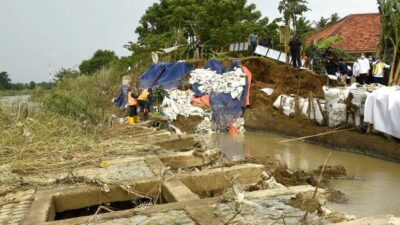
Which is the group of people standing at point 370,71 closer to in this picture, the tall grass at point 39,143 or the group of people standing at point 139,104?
the group of people standing at point 139,104

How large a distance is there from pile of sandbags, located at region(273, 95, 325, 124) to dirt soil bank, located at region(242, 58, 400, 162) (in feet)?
0.64

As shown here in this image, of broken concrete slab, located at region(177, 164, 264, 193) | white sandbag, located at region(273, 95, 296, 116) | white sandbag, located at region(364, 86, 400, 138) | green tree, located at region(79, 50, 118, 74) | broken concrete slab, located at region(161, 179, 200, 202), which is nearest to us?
broken concrete slab, located at region(161, 179, 200, 202)

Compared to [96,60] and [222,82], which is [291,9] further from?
[96,60]

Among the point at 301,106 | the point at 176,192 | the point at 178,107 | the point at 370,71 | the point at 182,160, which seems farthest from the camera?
the point at 178,107

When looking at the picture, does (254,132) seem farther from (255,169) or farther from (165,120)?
(255,169)

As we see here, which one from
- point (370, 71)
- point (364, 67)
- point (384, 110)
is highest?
point (364, 67)

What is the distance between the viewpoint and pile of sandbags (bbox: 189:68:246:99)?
1636 cm

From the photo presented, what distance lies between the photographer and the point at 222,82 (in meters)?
16.5

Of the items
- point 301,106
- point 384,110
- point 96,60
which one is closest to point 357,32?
point 301,106

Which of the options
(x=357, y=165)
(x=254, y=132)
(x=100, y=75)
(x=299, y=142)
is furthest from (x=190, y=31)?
(x=357, y=165)

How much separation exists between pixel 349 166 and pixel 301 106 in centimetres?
436

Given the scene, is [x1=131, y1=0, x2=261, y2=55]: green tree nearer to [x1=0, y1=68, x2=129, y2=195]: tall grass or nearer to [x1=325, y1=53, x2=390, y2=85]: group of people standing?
[x1=325, y1=53, x2=390, y2=85]: group of people standing

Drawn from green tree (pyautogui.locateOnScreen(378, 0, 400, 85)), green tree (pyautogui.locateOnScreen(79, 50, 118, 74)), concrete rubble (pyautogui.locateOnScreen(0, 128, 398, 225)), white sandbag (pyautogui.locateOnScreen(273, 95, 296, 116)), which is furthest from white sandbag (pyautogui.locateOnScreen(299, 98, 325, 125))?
green tree (pyautogui.locateOnScreen(79, 50, 118, 74))

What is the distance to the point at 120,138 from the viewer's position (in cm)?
852
